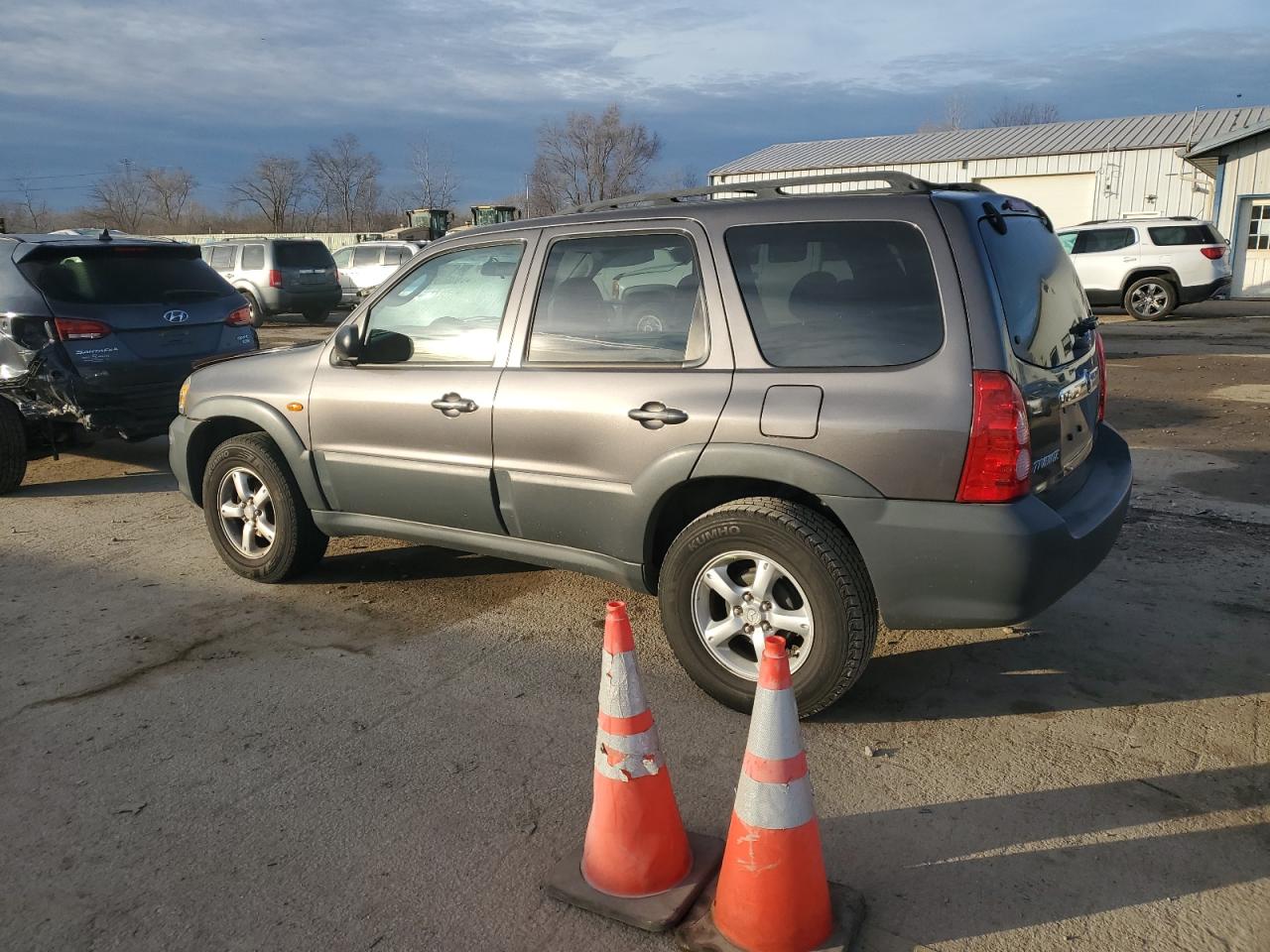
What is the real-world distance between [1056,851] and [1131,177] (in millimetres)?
28098

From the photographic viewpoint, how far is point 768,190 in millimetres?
4000

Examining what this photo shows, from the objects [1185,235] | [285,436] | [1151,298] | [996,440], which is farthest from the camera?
[1151,298]

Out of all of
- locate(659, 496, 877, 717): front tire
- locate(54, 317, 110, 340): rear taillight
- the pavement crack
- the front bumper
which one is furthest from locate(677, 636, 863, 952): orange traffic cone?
locate(54, 317, 110, 340): rear taillight

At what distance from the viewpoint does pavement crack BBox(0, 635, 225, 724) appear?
388 cm

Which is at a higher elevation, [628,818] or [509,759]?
[628,818]

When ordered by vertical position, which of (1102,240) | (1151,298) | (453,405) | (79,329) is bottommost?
(453,405)

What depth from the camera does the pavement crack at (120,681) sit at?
388cm

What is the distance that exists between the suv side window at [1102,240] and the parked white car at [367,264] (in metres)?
14.3

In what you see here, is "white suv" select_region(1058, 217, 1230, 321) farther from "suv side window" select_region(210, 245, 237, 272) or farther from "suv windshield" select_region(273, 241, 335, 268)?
"suv side window" select_region(210, 245, 237, 272)

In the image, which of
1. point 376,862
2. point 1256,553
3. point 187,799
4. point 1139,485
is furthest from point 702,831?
point 1139,485

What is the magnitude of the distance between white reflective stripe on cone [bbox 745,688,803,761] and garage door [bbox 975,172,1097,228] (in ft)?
91.6

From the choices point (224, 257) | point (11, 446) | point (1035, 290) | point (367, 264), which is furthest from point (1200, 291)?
point (224, 257)

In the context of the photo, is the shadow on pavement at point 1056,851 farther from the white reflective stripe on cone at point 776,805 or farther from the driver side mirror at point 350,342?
the driver side mirror at point 350,342

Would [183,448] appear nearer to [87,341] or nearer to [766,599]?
[87,341]
